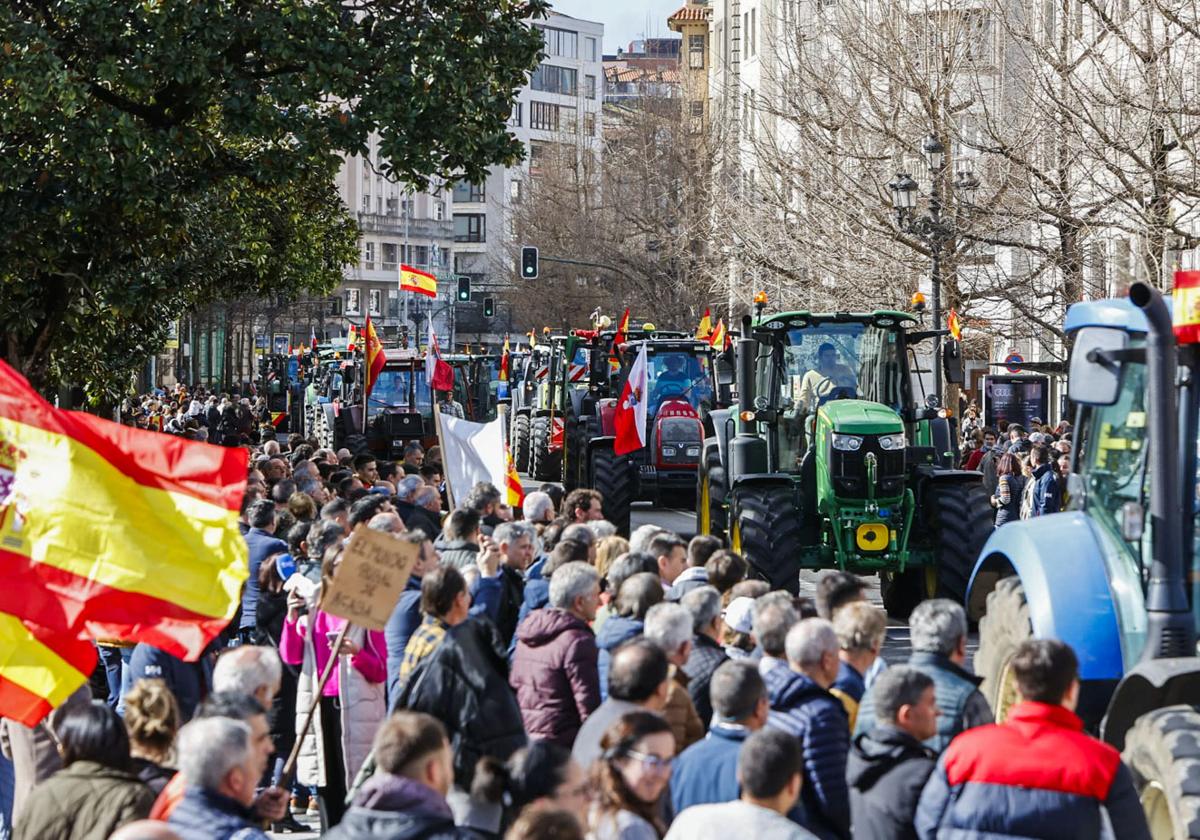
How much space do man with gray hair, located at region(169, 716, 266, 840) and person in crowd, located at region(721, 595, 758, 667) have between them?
10.5 ft

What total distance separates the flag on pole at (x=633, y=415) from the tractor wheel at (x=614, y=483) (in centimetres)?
209

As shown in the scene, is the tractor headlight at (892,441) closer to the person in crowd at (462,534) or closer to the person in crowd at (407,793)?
the person in crowd at (462,534)

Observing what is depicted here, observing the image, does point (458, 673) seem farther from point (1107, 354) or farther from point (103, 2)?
point (103, 2)

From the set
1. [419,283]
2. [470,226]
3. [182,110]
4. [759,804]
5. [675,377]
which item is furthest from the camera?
[470,226]

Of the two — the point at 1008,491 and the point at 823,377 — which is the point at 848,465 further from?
the point at 1008,491

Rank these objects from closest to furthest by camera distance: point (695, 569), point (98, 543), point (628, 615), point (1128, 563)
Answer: point (98, 543)
point (1128, 563)
point (628, 615)
point (695, 569)

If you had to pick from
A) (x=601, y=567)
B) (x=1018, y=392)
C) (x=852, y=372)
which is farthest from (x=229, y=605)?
(x=1018, y=392)

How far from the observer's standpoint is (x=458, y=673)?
750 centimetres

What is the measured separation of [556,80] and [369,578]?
128m

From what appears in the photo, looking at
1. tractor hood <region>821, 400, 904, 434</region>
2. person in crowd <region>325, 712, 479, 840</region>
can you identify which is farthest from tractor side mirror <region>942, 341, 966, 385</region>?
person in crowd <region>325, 712, 479, 840</region>

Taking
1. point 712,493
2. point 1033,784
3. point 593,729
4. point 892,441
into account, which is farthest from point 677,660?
point 712,493

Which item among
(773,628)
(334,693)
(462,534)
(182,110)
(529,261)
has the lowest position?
(334,693)

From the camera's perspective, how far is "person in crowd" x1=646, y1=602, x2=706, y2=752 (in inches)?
283

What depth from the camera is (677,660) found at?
291 inches
